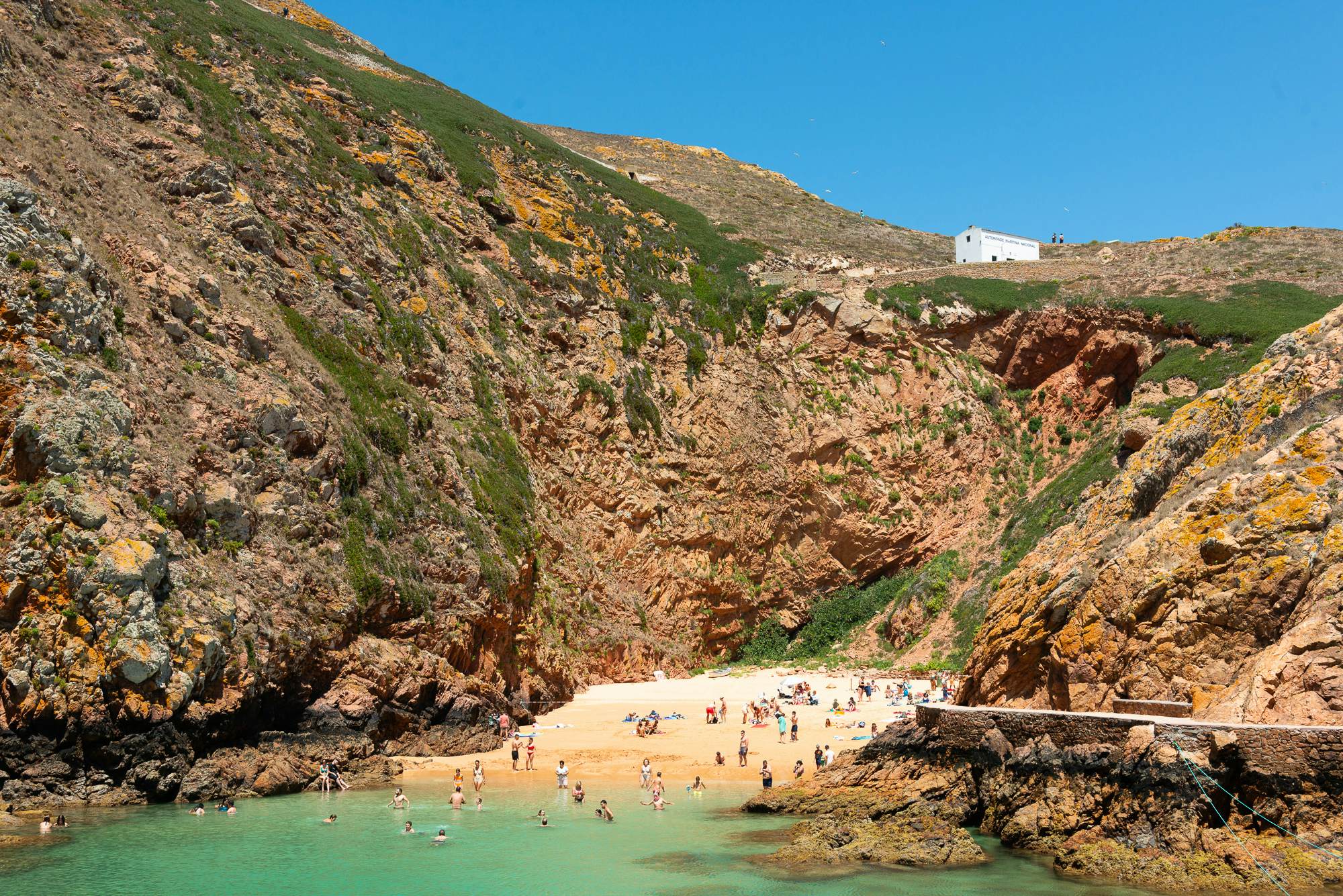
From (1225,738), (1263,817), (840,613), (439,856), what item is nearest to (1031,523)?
A: (840,613)

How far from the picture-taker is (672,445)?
4116 centimetres

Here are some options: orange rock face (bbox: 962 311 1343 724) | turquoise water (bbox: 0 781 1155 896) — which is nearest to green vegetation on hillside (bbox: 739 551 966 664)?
orange rock face (bbox: 962 311 1343 724)

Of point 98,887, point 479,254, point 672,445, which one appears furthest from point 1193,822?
point 479,254

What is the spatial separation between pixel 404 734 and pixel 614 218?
32734 millimetres

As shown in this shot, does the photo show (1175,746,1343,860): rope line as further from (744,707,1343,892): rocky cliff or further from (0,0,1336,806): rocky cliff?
(0,0,1336,806): rocky cliff

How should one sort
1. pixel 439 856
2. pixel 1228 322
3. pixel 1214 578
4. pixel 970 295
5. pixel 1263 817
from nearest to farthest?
pixel 1263 817, pixel 1214 578, pixel 439 856, pixel 1228 322, pixel 970 295

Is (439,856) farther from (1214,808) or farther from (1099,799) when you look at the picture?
(1214,808)

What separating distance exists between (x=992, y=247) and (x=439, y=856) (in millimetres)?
48735

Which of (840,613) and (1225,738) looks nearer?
(1225,738)

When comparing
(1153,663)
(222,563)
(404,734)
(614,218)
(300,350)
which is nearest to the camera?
(1153,663)

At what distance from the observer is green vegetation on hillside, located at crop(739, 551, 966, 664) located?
39688 mm

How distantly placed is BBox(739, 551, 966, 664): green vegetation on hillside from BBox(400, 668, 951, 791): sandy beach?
15.7ft

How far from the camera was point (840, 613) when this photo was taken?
41312 mm

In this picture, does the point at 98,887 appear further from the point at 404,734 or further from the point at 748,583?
the point at 748,583
